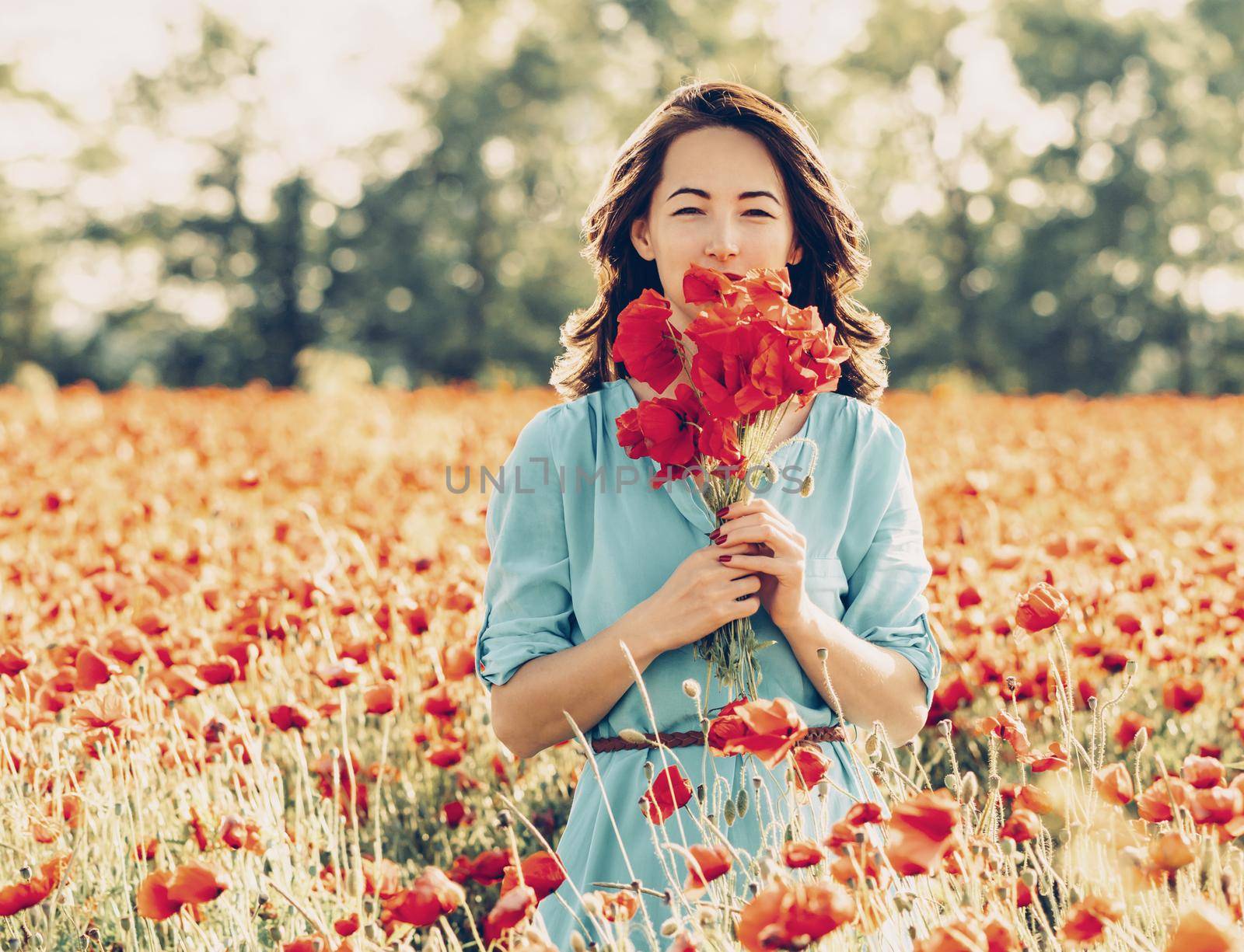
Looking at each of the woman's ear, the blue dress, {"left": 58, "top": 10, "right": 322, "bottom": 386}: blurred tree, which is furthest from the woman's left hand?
{"left": 58, "top": 10, "right": 322, "bottom": 386}: blurred tree

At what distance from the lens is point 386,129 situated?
30.0m

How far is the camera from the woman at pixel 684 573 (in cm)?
193

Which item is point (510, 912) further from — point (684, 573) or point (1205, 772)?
point (1205, 772)

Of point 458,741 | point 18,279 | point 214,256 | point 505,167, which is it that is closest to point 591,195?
point 505,167

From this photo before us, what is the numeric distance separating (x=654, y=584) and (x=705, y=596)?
0.87 ft

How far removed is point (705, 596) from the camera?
179 cm

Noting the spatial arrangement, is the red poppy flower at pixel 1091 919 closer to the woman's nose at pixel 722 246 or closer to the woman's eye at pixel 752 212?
the woman's nose at pixel 722 246

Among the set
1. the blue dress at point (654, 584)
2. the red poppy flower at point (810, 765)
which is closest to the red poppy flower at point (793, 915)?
the red poppy flower at point (810, 765)

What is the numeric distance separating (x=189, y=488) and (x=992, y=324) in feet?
83.7

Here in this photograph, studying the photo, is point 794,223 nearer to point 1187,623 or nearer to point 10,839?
point 1187,623

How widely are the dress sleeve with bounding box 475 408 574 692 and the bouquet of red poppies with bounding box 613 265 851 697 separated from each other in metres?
0.31

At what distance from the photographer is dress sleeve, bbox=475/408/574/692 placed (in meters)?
2.05

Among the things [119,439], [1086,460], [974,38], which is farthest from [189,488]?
[974,38]

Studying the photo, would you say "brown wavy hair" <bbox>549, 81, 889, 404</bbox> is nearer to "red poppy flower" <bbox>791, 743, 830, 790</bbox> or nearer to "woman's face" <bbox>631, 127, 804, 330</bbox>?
"woman's face" <bbox>631, 127, 804, 330</bbox>
